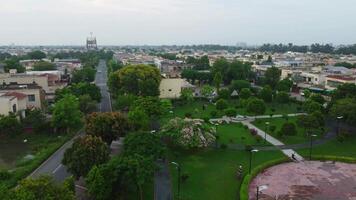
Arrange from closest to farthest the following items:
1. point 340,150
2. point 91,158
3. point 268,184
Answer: point 91,158 < point 268,184 < point 340,150

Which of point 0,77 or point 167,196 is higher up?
point 0,77

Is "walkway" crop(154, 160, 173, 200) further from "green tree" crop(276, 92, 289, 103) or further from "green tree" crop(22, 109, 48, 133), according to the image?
"green tree" crop(276, 92, 289, 103)

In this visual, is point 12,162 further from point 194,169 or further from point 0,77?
point 0,77

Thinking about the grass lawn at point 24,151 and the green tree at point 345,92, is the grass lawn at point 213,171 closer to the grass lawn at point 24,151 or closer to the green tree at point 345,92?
the grass lawn at point 24,151

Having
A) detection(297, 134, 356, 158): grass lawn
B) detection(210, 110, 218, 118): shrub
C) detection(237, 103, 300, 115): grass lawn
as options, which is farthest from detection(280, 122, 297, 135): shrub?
detection(237, 103, 300, 115): grass lawn

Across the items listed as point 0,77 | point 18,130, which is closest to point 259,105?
point 18,130

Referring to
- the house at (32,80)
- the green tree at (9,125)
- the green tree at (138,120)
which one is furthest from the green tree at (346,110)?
the house at (32,80)
